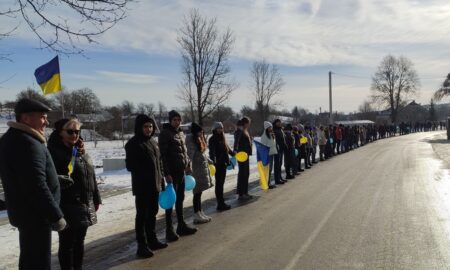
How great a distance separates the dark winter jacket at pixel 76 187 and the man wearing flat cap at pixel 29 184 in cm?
98

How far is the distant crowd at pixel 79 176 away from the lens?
12.0 feet

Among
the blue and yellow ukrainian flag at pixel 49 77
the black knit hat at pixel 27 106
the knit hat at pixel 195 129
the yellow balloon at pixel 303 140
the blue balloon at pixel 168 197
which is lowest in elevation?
the blue balloon at pixel 168 197

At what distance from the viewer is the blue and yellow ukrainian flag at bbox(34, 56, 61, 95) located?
13.3 metres

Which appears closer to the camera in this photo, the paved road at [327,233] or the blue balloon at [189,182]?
the paved road at [327,233]

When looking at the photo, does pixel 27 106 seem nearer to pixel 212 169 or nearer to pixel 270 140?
pixel 212 169

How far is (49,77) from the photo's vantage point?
43.9ft

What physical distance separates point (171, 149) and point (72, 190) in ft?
7.46

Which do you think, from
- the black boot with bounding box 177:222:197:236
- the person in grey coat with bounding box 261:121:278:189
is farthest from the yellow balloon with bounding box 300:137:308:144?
the black boot with bounding box 177:222:197:236

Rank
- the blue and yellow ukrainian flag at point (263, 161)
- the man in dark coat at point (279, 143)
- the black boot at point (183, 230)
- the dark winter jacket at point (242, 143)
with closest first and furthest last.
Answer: the black boot at point (183, 230) → the dark winter jacket at point (242, 143) → the blue and yellow ukrainian flag at point (263, 161) → the man in dark coat at point (279, 143)

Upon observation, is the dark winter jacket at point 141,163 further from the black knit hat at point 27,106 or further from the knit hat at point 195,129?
the black knit hat at point 27,106

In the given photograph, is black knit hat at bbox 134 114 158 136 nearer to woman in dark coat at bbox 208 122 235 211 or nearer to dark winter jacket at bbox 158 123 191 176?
dark winter jacket at bbox 158 123 191 176

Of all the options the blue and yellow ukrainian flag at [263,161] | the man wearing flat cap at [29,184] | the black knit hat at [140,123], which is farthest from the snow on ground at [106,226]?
the man wearing flat cap at [29,184]

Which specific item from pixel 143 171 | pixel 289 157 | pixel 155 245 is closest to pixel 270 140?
pixel 289 157

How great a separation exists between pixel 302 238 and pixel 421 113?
125418mm
